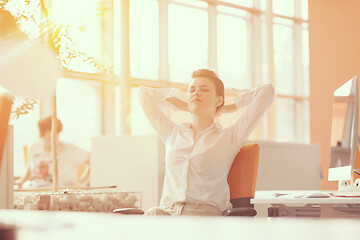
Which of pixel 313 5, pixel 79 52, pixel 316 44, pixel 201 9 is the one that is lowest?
pixel 79 52

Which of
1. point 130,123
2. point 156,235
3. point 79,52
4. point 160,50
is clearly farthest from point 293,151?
point 160,50

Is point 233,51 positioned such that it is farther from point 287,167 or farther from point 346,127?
point 346,127

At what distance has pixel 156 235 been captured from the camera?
45cm

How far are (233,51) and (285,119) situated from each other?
2.01 meters

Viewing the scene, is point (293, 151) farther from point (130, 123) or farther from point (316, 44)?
point (130, 123)

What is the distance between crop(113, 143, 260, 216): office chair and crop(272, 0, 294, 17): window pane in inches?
383

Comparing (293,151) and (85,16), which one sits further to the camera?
(293,151)

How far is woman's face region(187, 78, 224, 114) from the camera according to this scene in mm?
2750

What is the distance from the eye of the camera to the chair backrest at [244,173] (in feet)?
8.66

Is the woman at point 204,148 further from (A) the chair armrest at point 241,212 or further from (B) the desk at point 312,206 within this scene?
(B) the desk at point 312,206

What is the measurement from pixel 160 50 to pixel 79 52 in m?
6.75

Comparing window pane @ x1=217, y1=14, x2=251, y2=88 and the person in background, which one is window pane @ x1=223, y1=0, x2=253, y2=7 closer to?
window pane @ x1=217, y1=14, x2=251, y2=88

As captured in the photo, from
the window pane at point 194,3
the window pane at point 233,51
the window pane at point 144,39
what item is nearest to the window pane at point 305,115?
the window pane at point 233,51

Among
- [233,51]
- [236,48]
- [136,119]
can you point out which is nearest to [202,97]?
[136,119]
